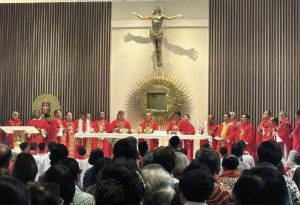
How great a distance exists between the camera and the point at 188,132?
1339cm

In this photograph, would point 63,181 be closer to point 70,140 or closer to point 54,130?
point 70,140

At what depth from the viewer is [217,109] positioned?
14.7 m

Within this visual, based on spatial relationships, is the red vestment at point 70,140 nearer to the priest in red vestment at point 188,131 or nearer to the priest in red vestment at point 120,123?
the priest in red vestment at point 120,123

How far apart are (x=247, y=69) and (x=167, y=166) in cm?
1142

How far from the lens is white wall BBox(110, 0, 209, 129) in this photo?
1501 cm

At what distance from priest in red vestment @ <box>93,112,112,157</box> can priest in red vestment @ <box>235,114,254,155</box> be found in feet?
12.2

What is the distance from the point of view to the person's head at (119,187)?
1.73 metres

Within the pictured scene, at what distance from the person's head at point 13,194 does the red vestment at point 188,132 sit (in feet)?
38.4

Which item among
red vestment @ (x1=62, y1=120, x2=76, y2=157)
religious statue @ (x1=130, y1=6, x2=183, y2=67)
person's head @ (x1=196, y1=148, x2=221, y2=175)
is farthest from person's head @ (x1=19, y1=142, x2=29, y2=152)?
religious statue @ (x1=130, y1=6, x2=183, y2=67)

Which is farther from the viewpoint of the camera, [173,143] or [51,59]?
[51,59]

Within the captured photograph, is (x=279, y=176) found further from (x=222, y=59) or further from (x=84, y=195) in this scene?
(x=222, y=59)

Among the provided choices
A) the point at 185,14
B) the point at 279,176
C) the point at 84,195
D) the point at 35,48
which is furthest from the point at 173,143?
the point at 35,48

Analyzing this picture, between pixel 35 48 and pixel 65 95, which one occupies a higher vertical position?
pixel 35 48

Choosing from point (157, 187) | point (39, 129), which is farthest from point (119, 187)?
point (39, 129)
